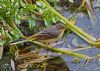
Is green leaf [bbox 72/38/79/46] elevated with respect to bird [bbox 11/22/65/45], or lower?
lower

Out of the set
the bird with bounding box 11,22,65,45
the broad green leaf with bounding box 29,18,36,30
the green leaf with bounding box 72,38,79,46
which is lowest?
the green leaf with bounding box 72,38,79,46

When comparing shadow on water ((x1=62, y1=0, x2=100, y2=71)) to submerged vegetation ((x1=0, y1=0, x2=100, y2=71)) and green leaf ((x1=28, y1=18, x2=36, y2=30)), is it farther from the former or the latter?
green leaf ((x1=28, y1=18, x2=36, y2=30))

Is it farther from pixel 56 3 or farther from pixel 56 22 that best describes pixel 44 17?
pixel 56 3

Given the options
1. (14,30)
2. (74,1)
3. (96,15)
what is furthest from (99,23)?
(14,30)

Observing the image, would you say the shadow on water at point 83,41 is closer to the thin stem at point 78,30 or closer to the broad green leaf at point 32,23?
the thin stem at point 78,30

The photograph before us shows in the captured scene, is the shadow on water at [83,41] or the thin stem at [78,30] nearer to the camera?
the shadow on water at [83,41]

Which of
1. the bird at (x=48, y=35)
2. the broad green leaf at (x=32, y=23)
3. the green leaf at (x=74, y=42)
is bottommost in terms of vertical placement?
the green leaf at (x=74, y=42)

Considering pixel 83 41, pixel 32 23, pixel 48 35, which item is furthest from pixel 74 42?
pixel 32 23

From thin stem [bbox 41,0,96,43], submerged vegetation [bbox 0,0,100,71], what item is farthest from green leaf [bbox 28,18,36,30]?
thin stem [bbox 41,0,96,43]

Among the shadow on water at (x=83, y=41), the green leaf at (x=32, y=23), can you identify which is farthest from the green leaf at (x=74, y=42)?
the green leaf at (x=32, y=23)

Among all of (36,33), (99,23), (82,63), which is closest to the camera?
(82,63)

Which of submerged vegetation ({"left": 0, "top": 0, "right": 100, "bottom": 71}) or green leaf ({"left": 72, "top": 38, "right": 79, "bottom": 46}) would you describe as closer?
submerged vegetation ({"left": 0, "top": 0, "right": 100, "bottom": 71})
